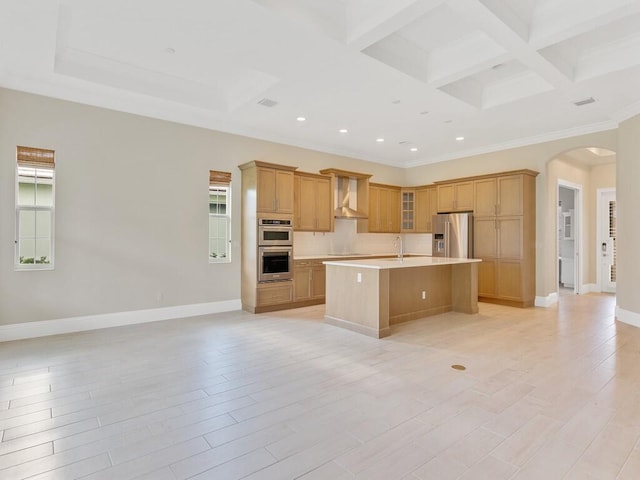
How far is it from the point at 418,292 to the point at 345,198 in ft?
10.3

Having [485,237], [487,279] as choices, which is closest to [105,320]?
[487,279]

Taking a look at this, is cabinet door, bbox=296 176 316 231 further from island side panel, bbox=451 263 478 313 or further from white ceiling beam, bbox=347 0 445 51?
white ceiling beam, bbox=347 0 445 51

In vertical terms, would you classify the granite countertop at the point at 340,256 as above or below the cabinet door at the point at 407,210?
below

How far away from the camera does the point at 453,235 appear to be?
7.59 metres

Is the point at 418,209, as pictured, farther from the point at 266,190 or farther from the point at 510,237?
the point at 266,190

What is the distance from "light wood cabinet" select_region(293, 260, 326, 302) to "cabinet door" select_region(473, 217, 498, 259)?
10.6 ft

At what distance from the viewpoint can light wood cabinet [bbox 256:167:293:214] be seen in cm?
616

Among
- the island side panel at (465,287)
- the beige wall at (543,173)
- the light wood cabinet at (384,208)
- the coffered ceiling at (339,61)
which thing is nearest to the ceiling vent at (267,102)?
the coffered ceiling at (339,61)

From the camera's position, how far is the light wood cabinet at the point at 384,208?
8.39 m

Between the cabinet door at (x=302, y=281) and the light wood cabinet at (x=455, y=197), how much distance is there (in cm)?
347

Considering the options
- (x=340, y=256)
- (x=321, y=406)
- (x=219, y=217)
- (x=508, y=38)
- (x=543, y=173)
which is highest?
(x=508, y=38)

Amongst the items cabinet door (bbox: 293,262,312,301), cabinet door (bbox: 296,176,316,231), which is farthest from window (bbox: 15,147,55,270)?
cabinet door (bbox: 296,176,316,231)

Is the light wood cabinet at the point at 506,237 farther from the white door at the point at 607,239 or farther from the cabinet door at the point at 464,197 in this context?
the white door at the point at 607,239

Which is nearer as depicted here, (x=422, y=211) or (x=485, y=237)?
(x=485, y=237)
